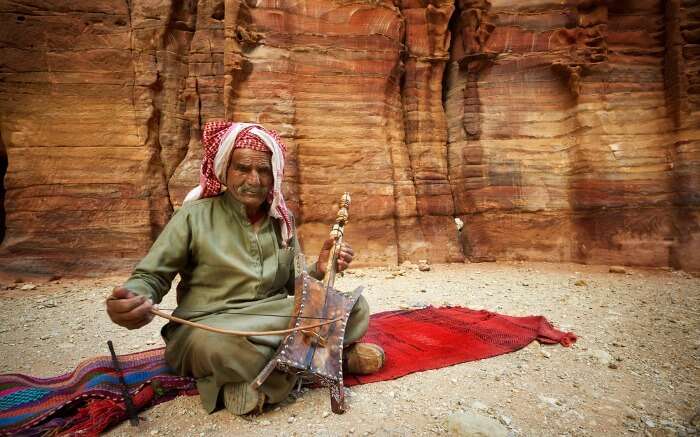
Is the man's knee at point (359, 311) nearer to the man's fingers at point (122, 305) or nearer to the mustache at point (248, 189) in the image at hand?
the mustache at point (248, 189)

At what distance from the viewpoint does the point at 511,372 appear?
2240 mm

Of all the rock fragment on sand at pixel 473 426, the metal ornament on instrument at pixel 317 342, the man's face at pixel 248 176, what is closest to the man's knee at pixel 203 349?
the metal ornament on instrument at pixel 317 342

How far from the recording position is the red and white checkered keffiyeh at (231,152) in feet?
6.61

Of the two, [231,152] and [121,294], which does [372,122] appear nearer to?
[231,152]

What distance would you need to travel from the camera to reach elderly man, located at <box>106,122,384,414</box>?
170 cm

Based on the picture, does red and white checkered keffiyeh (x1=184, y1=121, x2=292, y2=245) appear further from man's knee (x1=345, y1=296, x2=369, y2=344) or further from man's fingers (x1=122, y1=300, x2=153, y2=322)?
man's fingers (x1=122, y1=300, x2=153, y2=322)

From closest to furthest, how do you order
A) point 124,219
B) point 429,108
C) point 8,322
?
point 8,322
point 124,219
point 429,108

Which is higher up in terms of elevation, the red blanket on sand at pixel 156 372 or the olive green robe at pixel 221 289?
the olive green robe at pixel 221 289

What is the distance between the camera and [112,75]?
6.43m

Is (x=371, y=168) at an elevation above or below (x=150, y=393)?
above

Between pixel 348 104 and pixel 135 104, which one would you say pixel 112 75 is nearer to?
pixel 135 104

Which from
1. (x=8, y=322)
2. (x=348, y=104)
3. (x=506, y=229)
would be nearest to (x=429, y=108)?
(x=348, y=104)

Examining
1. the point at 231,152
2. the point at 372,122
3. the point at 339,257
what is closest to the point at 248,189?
the point at 231,152

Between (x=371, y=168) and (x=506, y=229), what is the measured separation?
2.97 meters
